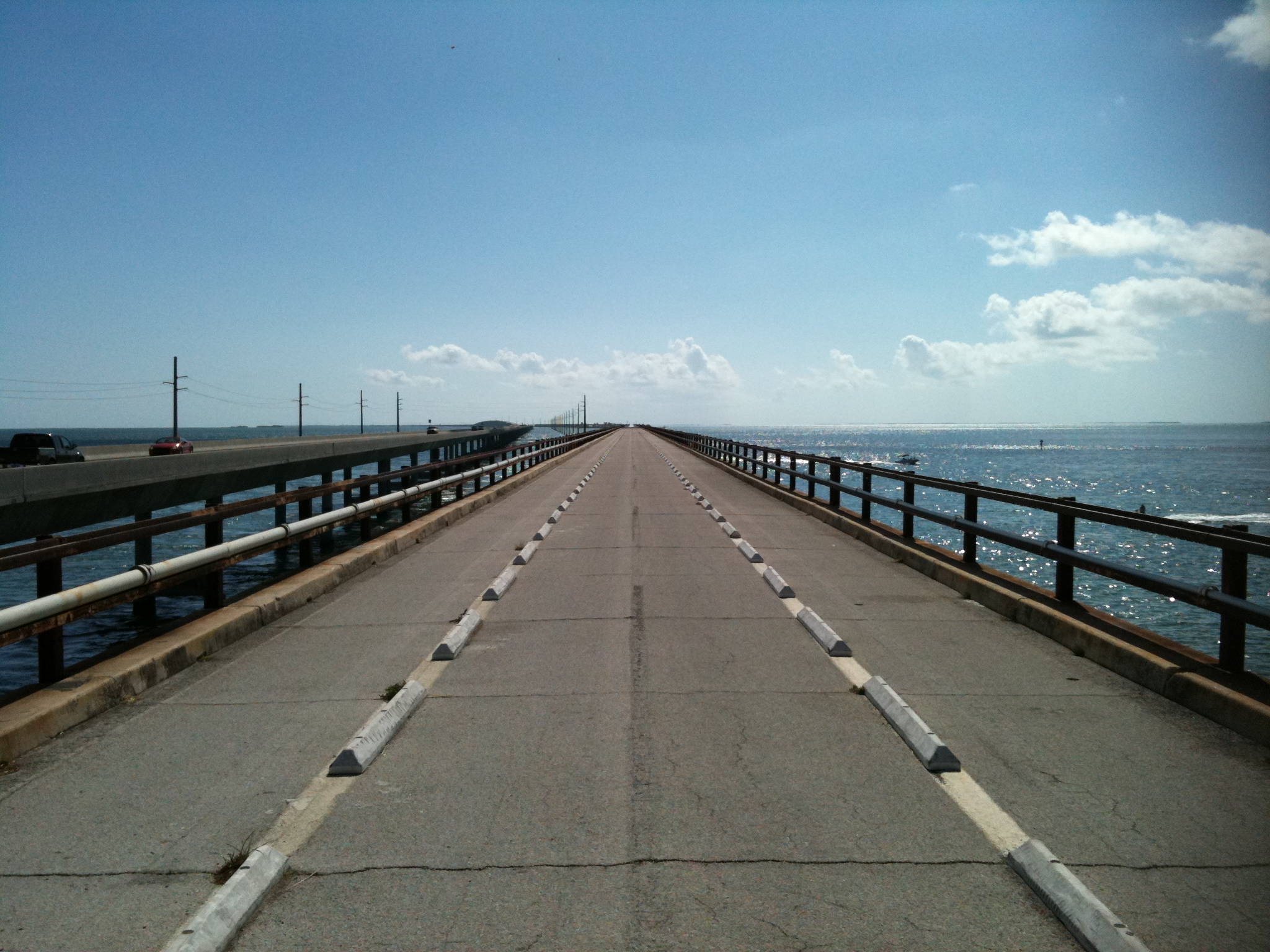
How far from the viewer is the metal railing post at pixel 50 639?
5.90 m

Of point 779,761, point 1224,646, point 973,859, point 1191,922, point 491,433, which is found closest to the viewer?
point 1191,922

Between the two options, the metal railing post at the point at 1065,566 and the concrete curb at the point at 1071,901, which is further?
the metal railing post at the point at 1065,566

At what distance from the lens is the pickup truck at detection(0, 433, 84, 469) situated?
114 feet

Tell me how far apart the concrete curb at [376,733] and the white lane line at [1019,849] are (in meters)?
3.03

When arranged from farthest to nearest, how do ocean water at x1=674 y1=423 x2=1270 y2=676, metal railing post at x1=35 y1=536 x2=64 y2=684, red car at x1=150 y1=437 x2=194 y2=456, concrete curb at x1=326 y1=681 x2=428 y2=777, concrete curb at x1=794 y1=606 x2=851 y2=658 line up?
red car at x1=150 y1=437 x2=194 y2=456
ocean water at x1=674 y1=423 x2=1270 y2=676
concrete curb at x1=794 y1=606 x2=851 y2=658
metal railing post at x1=35 y1=536 x2=64 y2=684
concrete curb at x1=326 y1=681 x2=428 y2=777

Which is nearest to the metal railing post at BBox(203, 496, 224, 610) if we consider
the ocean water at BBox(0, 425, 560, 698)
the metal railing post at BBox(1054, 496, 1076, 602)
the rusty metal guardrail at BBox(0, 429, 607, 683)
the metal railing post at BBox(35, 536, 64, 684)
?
the rusty metal guardrail at BBox(0, 429, 607, 683)

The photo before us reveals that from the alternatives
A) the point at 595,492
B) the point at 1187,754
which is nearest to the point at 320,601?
the point at 1187,754

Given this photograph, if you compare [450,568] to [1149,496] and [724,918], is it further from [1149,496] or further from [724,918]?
[1149,496]

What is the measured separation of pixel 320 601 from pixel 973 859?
7598mm

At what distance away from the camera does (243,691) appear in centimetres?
638

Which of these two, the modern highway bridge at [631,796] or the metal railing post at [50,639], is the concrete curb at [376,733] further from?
the metal railing post at [50,639]

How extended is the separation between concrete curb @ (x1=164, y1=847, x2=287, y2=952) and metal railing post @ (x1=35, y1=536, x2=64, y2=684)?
307 centimetres

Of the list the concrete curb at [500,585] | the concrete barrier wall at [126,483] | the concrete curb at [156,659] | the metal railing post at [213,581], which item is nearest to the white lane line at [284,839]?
the concrete curb at [156,659]

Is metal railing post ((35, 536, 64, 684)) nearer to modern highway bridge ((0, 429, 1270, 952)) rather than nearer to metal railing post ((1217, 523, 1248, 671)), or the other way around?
modern highway bridge ((0, 429, 1270, 952))
